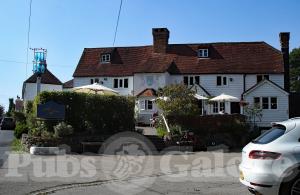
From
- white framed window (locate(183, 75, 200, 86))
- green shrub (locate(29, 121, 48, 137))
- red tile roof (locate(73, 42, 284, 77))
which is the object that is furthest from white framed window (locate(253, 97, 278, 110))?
green shrub (locate(29, 121, 48, 137))

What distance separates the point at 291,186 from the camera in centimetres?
859

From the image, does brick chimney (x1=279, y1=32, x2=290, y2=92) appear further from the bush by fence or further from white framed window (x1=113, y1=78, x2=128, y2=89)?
the bush by fence

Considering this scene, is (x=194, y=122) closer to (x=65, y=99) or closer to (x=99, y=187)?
(x=65, y=99)

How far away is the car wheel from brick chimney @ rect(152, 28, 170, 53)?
41.3 metres

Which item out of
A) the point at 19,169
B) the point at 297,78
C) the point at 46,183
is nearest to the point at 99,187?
the point at 46,183

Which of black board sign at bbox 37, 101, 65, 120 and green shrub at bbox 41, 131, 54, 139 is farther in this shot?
black board sign at bbox 37, 101, 65, 120

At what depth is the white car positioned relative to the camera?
8.56m

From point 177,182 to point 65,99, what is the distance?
1320cm

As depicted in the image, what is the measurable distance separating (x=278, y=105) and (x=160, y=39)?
14117 mm

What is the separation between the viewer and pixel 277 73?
44438 mm

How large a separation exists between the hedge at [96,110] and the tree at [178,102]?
8.53ft

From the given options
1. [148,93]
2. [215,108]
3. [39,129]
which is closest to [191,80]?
[215,108]

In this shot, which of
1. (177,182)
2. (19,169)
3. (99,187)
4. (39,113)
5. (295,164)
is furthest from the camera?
(39,113)

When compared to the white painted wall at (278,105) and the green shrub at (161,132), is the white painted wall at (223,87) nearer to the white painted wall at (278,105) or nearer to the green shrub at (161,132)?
the white painted wall at (278,105)
